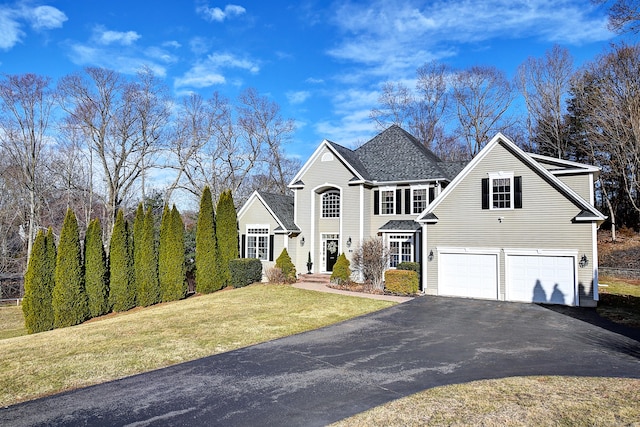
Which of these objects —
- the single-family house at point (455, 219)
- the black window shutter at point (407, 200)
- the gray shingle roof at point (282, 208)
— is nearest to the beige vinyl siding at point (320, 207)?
the single-family house at point (455, 219)

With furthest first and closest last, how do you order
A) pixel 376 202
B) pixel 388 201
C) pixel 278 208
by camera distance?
pixel 278 208
pixel 376 202
pixel 388 201

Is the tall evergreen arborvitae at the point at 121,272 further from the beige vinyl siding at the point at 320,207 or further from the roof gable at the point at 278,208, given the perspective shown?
the beige vinyl siding at the point at 320,207

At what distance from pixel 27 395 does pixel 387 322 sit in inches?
364

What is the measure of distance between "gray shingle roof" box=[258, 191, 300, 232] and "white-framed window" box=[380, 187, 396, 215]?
5.27 metres

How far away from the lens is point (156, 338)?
A: 10.6 metres

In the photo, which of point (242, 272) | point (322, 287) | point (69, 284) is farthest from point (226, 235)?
point (69, 284)

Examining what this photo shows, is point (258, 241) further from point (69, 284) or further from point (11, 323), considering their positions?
point (11, 323)

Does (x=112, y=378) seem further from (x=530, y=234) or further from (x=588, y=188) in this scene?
(x=588, y=188)

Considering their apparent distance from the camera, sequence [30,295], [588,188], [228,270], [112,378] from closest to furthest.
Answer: [112,378], [30,295], [588,188], [228,270]

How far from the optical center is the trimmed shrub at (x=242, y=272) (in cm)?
2131

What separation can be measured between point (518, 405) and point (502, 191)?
12621 mm

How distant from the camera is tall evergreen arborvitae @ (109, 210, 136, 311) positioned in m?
17.6

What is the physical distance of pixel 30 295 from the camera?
50.3 ft

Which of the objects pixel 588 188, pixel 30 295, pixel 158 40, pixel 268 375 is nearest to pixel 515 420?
pixel 268 375
